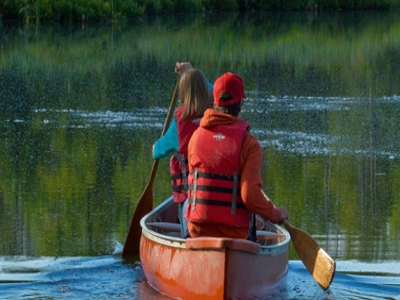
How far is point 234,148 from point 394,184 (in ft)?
14.7

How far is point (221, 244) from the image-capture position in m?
5.74

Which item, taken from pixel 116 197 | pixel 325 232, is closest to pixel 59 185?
pixel 116 197

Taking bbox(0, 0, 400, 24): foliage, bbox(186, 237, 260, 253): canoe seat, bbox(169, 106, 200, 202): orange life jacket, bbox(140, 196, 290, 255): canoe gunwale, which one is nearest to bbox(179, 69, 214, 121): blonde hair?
bbox(169, 106, 200, 202): orange life jacket

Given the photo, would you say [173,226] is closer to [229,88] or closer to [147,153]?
[229,88]

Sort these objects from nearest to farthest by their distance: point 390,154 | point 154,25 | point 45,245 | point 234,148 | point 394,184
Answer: point 234,148
point 45,245
point 394,184
point 390,154
point 154,25

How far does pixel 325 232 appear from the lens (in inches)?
328

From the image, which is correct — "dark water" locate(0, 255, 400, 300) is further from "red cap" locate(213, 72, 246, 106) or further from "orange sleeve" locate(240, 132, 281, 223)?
"red cap" locate(213, 72, 246, 106)

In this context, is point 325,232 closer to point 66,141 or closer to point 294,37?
point 66,141

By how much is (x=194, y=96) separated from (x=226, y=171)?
916 millimetres

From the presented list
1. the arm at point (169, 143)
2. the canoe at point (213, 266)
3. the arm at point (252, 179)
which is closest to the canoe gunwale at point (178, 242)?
the canoe at point (213, 266)

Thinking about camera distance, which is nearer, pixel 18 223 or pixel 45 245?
pixel 45 245

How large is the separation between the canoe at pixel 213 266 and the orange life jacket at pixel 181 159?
378mm

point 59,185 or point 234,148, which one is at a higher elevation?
point 234,148

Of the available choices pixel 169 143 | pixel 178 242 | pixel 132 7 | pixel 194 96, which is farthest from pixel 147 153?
pixel 132 7
